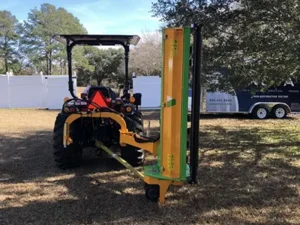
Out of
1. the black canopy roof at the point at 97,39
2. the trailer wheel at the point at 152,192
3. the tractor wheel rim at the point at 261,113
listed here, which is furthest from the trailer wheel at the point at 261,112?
the trailer wheel at the point at 152,192

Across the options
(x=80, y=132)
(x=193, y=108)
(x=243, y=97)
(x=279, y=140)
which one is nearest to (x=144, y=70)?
(x=243, y=97)

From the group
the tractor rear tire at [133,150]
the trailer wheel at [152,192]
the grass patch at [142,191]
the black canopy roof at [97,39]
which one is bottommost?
the grass patch at [142,191]

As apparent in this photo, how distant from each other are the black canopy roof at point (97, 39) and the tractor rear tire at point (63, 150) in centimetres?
139

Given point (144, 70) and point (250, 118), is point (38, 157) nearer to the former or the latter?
point (250, 118)

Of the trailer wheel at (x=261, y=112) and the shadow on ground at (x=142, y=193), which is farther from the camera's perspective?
the trailer wheel at (x=261, y=112)

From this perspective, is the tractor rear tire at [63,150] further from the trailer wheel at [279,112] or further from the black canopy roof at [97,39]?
the trailer wheel at [279,112]

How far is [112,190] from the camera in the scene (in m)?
4.75

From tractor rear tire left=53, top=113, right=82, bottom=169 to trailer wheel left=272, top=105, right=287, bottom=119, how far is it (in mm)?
10620

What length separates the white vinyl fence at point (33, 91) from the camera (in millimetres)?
19094

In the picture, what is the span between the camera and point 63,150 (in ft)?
18.8

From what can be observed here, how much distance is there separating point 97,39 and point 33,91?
1398 cm

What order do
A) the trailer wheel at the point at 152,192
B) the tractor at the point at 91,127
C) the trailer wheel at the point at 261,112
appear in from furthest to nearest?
Result: the trailer wheel at the point at 261,112
the tractor at the point at 91,127
the trailer wheel at the point at 152,192

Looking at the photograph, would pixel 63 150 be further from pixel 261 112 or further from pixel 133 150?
pixel 261 112

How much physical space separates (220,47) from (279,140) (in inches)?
126
